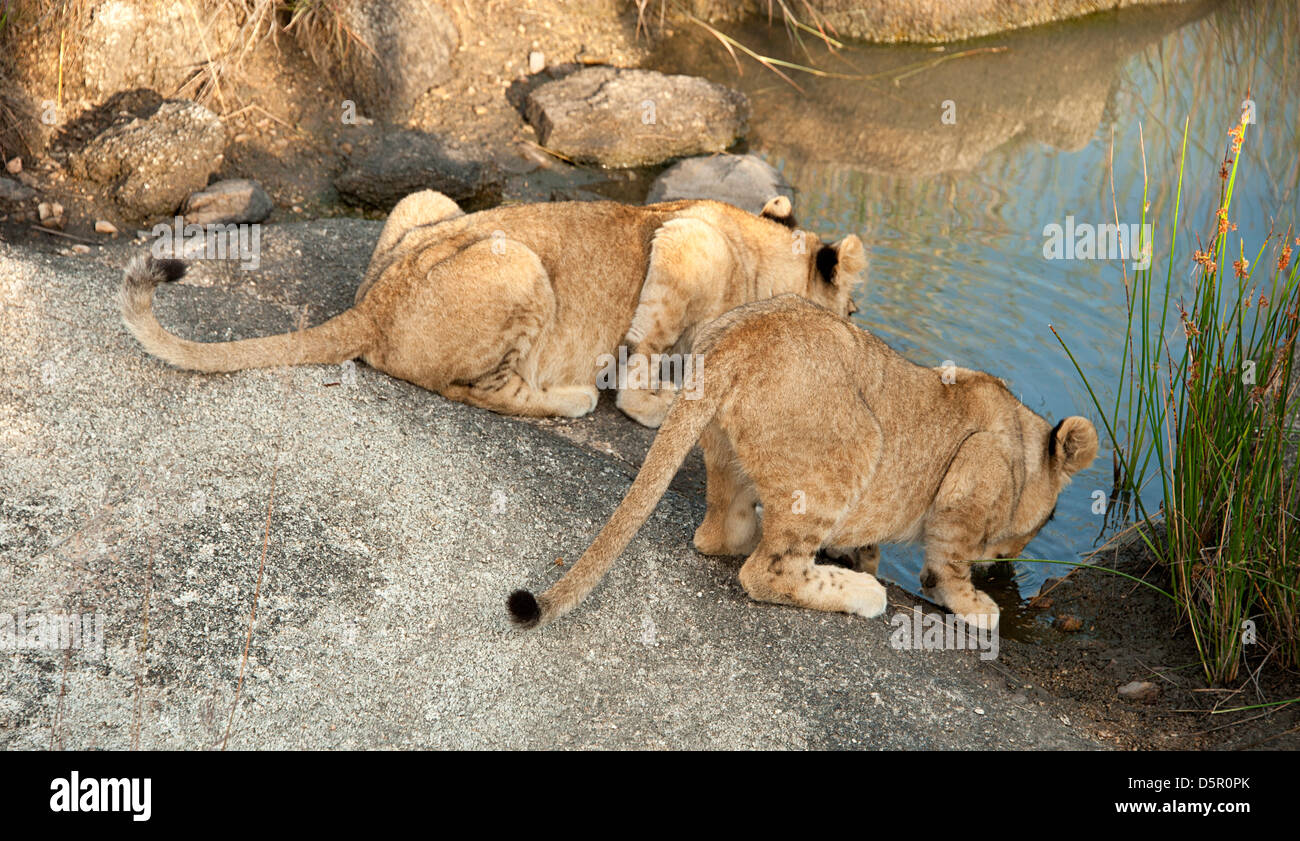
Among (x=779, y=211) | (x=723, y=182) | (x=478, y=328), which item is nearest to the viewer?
(x=478, y=328)

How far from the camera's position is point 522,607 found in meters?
4.48

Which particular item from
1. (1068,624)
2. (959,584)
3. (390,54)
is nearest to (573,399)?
(959,584)

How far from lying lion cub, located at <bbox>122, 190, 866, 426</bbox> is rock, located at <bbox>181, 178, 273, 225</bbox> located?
204 cm

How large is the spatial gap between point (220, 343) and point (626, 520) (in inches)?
107

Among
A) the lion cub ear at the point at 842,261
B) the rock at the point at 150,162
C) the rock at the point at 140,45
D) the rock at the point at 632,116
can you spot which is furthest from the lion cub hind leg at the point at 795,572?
the rock at the point at 140,45

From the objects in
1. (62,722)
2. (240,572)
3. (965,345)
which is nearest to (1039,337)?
(965,345)

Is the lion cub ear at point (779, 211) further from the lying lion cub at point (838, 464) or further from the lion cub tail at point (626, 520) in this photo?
the lion cub tail at point (626, 520)

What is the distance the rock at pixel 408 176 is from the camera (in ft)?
31.2

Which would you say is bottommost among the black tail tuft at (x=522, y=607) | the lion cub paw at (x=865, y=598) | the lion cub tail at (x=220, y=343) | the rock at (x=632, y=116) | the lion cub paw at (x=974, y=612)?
the lion cub paw at (x=974, y=612)

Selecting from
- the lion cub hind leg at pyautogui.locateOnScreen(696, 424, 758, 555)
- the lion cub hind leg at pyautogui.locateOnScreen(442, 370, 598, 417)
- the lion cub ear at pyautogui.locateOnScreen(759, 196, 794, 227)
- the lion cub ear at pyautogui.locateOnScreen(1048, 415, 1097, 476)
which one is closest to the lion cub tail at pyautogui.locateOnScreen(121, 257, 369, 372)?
the lion cub hind leg at pyautogui.locateOnScreen(442, 370, 598, 417)

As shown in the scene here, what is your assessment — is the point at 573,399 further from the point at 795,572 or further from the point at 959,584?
the point at 959,584

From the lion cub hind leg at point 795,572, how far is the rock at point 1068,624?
1.23 m
